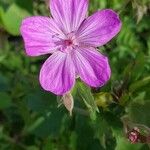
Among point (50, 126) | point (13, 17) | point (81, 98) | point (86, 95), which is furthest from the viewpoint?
point (13, 17)

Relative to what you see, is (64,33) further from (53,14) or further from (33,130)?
(33,130)

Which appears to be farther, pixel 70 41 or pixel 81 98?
pixel 81 98

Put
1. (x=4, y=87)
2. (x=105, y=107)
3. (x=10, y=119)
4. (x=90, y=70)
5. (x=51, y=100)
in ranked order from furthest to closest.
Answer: (x=10, y=119) < (x=4, y=87) < (x=51, y=100) < (x=105, y=107) < (x=90, y=70)

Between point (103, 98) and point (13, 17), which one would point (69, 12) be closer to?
point (103, 98)

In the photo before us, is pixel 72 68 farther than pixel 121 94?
No

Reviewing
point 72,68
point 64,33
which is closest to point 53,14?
point 64,33

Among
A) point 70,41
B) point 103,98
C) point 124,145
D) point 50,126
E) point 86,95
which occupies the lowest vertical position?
point 50,126

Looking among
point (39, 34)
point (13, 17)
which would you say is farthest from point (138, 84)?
point (13, 17)

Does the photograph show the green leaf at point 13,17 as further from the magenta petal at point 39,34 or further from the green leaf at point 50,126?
the magenta petal at point 39,34
